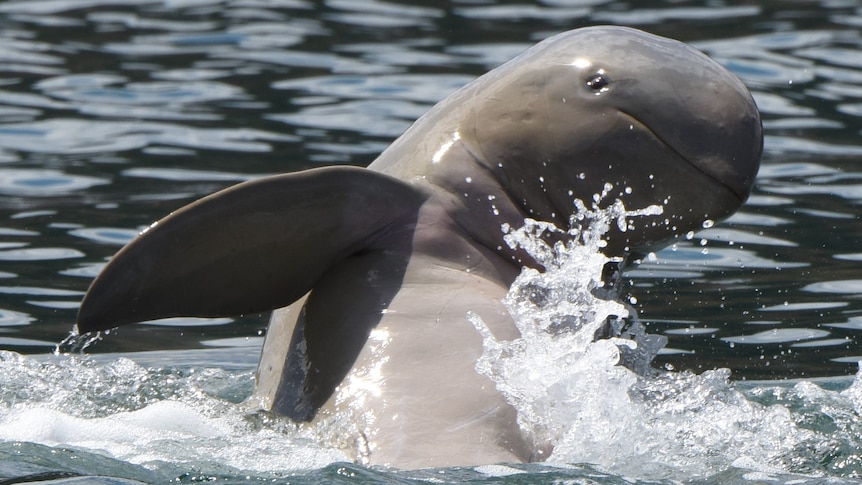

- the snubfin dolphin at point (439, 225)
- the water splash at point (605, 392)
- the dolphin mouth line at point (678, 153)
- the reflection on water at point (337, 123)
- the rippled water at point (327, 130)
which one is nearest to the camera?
A: the water splash at point (605, 392)

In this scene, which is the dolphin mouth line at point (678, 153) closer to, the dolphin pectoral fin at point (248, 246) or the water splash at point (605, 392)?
the water splash at point (605, 392)

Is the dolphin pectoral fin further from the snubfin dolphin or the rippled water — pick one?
the rippled water

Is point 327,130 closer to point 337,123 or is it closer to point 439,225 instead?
point 337,123

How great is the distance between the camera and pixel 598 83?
5.02 metres

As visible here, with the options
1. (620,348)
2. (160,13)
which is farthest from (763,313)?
(160,13)

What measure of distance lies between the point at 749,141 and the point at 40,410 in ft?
7.50

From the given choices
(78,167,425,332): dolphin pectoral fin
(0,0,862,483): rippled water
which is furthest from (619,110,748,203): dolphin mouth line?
(0,0,862,483): rippled water

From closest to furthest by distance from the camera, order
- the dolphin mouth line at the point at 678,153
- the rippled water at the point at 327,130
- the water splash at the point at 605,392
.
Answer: the water splash at the point at 605,392 < the dolphin mouth line at the point at 678,153 < the rippled water at the point at 327,130

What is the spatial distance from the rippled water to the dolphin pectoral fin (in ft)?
2.51

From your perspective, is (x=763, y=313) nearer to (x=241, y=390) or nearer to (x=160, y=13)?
(x=241, y=390)

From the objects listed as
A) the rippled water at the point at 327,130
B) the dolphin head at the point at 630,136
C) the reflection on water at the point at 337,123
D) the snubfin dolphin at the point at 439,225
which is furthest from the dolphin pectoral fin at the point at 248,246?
the reflection on water at the point at 337,123

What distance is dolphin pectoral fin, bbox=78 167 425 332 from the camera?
4617mm

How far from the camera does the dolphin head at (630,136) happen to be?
195 inches

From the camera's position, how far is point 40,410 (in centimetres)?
470
